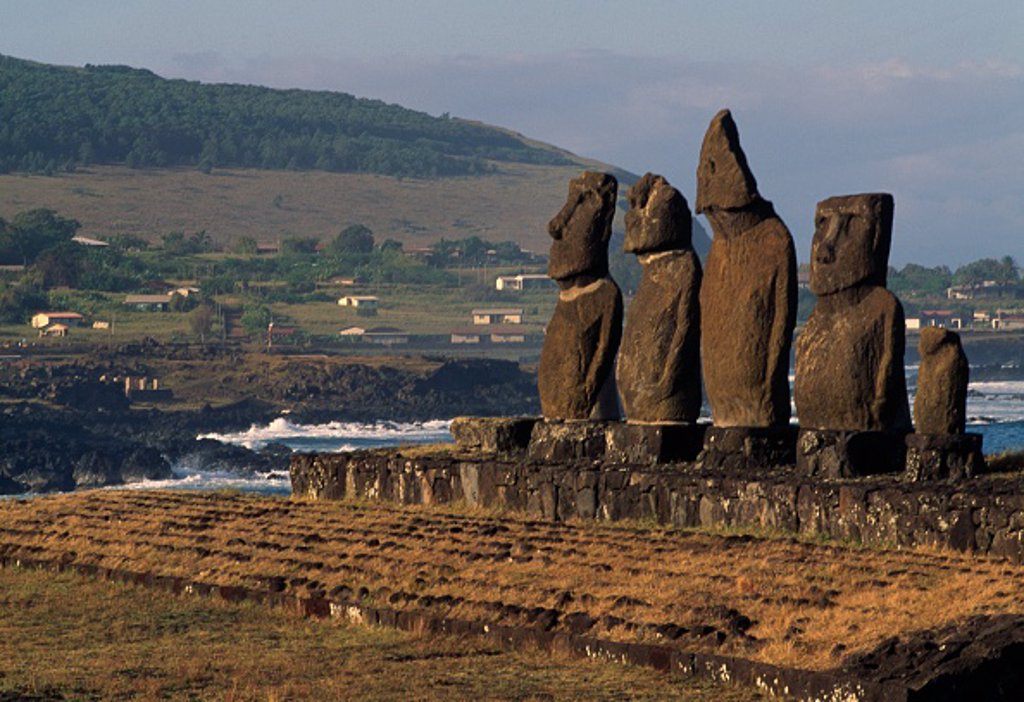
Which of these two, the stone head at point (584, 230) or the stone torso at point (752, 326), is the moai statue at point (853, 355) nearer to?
the stone torso at point (752, 326)

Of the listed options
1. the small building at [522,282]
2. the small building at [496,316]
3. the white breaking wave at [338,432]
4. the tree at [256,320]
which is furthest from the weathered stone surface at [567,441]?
the small building at [522,282]

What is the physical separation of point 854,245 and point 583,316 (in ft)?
12.5

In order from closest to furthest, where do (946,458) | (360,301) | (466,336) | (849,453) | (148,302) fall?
(946,458) < (849,453) < (148,302) < (466,336) < (360,301)

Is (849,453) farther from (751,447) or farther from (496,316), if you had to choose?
(496,316)

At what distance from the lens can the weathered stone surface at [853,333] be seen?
59.6ft

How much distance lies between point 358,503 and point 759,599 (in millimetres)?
8504

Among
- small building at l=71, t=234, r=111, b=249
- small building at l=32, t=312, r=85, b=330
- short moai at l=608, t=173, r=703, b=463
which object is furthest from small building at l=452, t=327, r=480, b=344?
short moai at l=608, t=173, r=703, b=463

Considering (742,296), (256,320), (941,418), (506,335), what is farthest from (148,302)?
(941,418)

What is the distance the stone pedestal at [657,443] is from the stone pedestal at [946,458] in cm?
285

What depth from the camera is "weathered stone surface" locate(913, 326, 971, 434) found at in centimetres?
1817

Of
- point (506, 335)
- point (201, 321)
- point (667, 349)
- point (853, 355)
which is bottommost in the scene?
point (506, 335)

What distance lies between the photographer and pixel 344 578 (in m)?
15.5

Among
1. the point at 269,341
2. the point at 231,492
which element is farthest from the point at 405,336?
the point at 231,492

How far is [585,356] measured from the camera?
2133 cm
